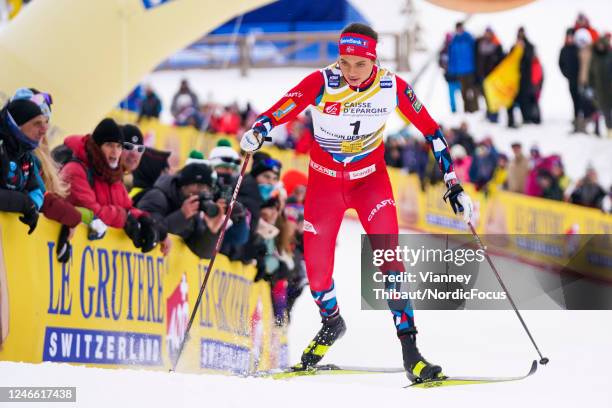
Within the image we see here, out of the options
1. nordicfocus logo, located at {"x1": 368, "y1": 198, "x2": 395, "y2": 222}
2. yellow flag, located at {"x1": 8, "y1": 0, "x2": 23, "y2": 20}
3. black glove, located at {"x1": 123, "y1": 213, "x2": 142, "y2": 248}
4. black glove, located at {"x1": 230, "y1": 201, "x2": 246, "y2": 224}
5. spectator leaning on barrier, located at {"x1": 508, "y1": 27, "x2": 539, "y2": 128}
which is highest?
yellow flag, located at {"x1": 8, "y1": 0, "x2": 23, "y2": 20}

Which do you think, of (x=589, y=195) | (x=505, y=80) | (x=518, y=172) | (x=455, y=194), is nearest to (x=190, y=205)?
(x=455, y=194)

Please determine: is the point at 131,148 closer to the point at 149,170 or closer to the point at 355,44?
the point at 149,170

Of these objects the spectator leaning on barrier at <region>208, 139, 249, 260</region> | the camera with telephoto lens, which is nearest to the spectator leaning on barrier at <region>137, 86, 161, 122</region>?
the spectator leaning on barrier at <region>208, 139, 249, 260</region>

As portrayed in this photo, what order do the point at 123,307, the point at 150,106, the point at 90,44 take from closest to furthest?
the point at 123,307
the point at 90,44
the point at 150,106

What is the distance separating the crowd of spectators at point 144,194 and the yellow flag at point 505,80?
932 centimetres

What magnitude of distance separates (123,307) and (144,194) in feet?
3.93

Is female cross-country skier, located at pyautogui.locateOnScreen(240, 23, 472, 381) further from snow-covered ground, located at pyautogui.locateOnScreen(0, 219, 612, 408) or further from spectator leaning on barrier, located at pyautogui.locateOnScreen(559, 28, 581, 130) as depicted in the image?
spectator leaning on barrier, located at pyautogui.locateOnScreen(559, 28, 581, 130)

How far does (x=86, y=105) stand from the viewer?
9.65 m

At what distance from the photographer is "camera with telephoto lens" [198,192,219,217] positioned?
28.6 feet

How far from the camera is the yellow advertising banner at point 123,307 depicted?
662 cm

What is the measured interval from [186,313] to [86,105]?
6.65 ft

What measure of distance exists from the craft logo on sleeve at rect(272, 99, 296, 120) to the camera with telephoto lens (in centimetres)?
205

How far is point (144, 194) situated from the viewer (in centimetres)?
882

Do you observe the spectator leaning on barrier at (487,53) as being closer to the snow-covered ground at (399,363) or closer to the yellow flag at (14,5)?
the snow-covered ground at (399,363)
